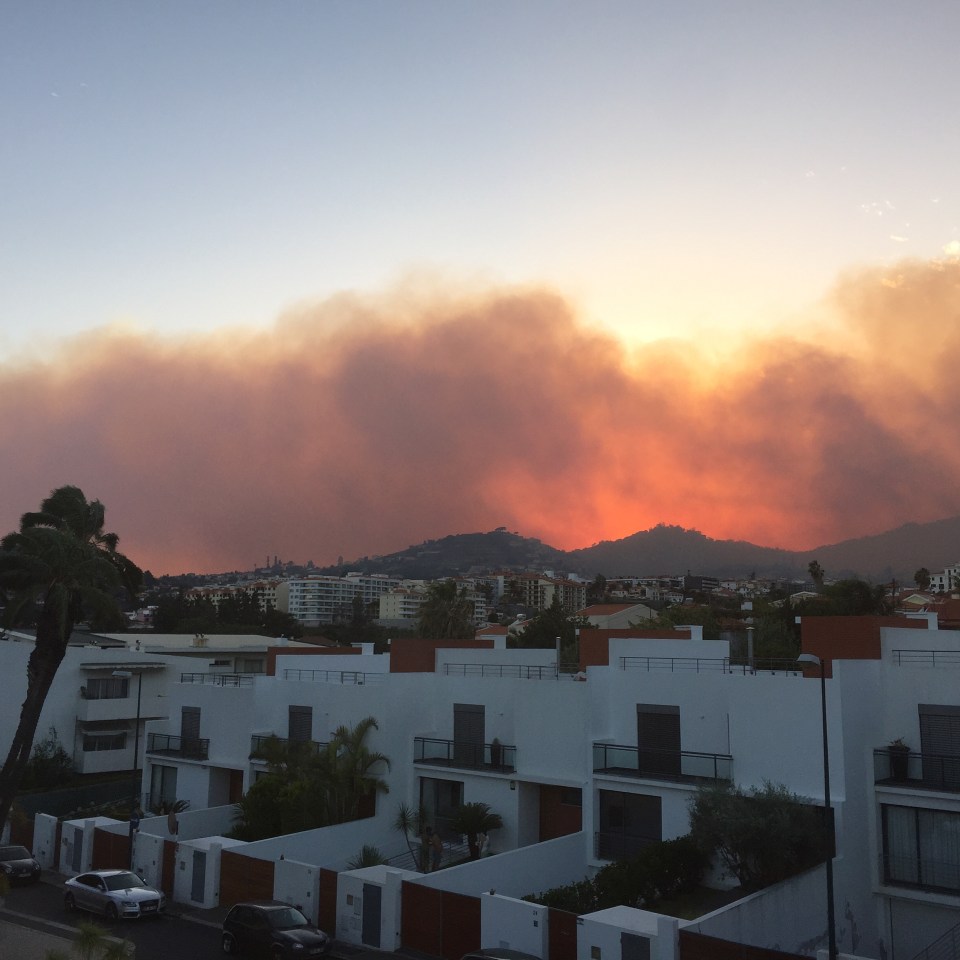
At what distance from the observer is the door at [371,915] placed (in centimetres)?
2208

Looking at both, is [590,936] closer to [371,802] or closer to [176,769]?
[371,802]

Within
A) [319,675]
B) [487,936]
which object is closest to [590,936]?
[487,936]

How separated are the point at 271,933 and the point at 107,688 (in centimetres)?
3495

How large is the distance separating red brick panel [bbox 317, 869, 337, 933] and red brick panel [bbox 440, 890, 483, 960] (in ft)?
10.8

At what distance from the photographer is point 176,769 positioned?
127 feet

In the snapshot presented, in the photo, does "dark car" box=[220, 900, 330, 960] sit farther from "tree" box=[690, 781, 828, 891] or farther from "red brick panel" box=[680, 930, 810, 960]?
"tree" box=[690, 781, 828, 891]

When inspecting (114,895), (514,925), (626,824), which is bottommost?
(114,895)

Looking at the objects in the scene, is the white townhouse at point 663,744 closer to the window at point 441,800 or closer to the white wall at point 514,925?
the window at point 441,800

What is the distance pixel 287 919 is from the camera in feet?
71.7

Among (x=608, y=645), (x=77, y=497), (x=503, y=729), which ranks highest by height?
(x=77, y=497)

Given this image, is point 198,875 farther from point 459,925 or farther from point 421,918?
point 459,925

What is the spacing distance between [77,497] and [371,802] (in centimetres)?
1568

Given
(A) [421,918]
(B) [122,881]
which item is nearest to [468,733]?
(A) [421,918]

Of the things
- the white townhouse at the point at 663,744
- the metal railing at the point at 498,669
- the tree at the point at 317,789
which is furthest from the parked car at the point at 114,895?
the metal railing at the point at 498,669
